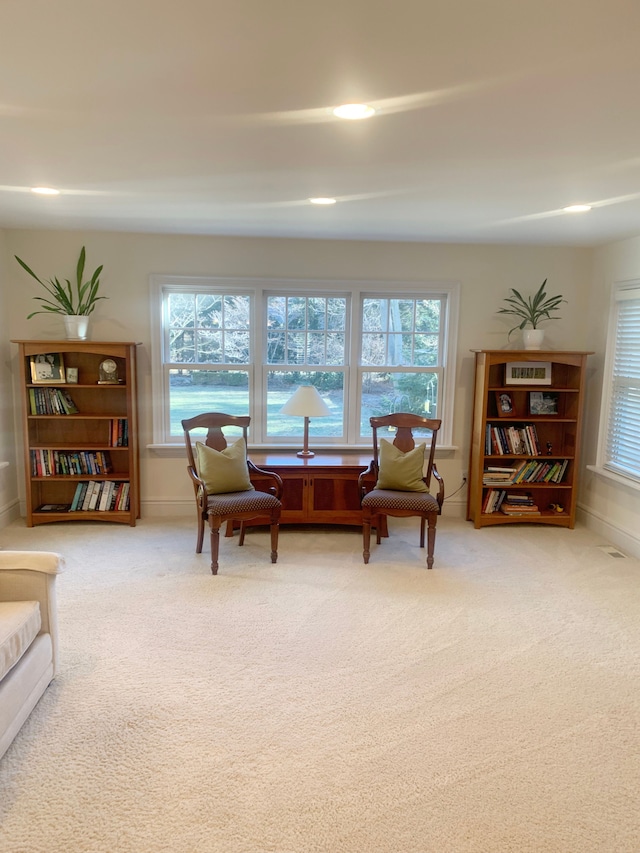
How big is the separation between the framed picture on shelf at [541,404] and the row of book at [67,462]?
3583 millimetres

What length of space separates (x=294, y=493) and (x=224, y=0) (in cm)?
336

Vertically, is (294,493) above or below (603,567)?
above

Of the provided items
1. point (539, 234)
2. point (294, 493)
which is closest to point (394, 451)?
point (294, 493)

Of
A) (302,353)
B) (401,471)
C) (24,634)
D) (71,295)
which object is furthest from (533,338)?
(24,634)

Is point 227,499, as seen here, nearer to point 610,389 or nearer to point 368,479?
point 368,479

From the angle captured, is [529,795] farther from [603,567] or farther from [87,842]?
[603,567]

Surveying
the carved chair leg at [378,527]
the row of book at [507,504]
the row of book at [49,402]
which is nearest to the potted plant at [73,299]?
the row of book at [49,402]

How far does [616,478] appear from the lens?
4238 millimetres

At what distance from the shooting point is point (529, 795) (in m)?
1.88

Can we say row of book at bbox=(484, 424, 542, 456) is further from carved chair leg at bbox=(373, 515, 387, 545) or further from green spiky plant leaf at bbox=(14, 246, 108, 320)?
green spiky plant leaf at bbox=(14, 246, 108, 320)

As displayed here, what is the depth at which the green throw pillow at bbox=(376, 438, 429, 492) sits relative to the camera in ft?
13.2

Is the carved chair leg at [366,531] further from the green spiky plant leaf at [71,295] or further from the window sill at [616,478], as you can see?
the green spiky plant leaf at [71,295]

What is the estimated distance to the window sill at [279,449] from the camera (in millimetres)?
4672

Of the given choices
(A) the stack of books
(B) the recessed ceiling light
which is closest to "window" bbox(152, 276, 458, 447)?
(A) the stack of books
